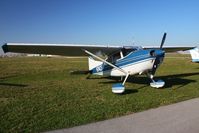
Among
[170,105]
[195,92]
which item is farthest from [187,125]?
[195,92]

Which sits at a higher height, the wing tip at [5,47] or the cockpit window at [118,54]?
the wing tip at [5,47]

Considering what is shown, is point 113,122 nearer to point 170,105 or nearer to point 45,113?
point 45,113

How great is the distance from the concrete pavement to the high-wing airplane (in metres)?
3.08

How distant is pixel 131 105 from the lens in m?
6.71

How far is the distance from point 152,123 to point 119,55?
6595mm

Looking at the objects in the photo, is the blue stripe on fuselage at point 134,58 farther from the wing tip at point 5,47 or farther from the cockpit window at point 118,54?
the wing tip at point 5,47

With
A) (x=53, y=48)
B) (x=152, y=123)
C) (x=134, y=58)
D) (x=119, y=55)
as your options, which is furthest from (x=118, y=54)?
(x=152, y=123)

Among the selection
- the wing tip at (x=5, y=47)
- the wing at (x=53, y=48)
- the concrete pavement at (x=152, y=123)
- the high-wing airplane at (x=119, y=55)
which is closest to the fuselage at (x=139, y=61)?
the high-wing airplane at (x=119, y=55)

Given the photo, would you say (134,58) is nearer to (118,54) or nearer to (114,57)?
(118,54)

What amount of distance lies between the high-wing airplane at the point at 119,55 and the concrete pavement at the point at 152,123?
10.1ft

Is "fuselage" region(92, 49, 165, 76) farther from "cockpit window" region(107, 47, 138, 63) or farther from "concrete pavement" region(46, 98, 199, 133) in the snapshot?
"concrete pavement" region(46, 98, 199, 133)

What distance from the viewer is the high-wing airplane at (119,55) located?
9.52 meters

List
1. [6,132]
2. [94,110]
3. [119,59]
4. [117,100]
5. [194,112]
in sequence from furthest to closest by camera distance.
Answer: [119,59]
[117,100]
[94,110]
[194,112]
[6,132]

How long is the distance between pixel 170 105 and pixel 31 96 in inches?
189
